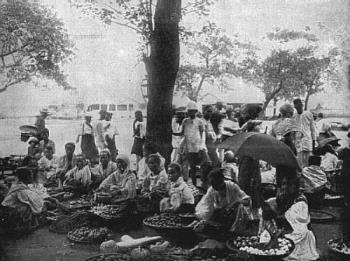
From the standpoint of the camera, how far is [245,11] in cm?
558

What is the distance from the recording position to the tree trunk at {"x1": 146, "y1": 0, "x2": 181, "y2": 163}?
5.93 m

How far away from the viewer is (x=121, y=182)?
6.38 meters

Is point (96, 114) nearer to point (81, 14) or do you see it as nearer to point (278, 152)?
point (81, 14)

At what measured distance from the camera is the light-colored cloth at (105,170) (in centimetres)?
668

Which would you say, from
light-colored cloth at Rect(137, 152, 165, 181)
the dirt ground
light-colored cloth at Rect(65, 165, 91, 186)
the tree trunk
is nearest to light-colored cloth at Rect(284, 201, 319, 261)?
the dirt ground

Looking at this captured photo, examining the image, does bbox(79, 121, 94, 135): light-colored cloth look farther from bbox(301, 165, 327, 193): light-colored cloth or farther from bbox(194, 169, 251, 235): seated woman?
bbox(301, 165, 327, 193): light-colored cloth

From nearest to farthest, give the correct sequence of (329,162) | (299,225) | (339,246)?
(299,225) → (339,246) → (329,162)

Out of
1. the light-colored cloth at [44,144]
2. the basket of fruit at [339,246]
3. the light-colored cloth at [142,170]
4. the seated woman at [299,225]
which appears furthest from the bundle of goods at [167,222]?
the light-colored cloth at [44,144]

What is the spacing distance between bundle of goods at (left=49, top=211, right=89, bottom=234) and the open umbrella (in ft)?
7.10

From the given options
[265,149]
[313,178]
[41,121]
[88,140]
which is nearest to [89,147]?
[88,140]

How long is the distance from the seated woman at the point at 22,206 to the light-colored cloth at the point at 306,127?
12.0 ft

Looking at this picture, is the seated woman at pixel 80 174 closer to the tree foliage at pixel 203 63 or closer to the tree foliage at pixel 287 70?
the tree foliage at pixel 203 63

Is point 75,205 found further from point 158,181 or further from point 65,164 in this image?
point 158,181

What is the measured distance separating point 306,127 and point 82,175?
347cm
